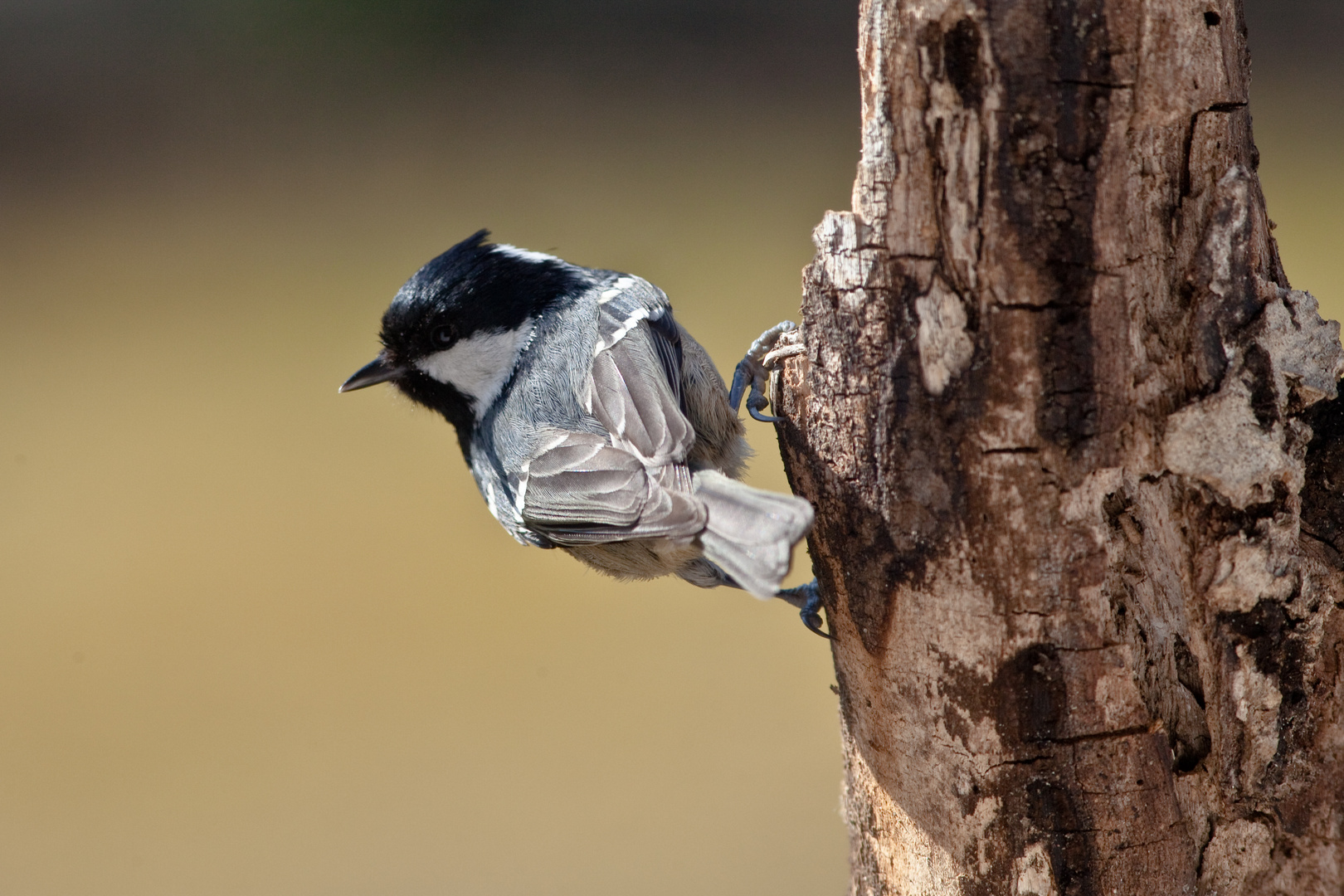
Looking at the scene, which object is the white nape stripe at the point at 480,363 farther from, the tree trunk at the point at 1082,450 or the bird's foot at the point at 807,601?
the tree trunk at the point at 1082,450

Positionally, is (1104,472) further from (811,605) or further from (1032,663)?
(811,605)

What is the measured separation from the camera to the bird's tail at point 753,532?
1.43m

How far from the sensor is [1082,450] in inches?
52.4

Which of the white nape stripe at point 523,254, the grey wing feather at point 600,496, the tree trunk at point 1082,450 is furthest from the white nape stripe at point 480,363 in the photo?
the tree trunk at point 1082,450

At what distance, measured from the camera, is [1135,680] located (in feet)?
4.48

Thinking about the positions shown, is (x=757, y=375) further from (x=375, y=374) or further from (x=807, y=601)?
(x=375, y=374)

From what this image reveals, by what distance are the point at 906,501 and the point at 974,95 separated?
52cm

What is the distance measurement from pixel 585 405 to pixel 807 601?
0.60 metres

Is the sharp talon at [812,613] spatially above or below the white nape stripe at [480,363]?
below

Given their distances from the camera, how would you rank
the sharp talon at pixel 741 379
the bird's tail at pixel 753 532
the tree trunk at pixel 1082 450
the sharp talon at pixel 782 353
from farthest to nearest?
the sharp talon at pixel 741 379 < the sharp talon at pixel 782 353 < the bird's tail at pixel 753 532 < the tree trunk at pixel 1082 450

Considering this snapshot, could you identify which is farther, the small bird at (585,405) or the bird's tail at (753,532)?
the small bird at (585,405)

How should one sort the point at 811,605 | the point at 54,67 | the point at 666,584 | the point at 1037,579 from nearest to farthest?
the point at 1037,579
the point at 811,605
the point at 666,584
the point at 54,67

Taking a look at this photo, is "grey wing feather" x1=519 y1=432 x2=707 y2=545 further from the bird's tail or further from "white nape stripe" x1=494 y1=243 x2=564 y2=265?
"white nape stripe" x1=494 y1=243 x2=564 y2=265

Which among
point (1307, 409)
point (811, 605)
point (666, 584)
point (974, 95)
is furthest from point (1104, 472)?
point (666, 584)
